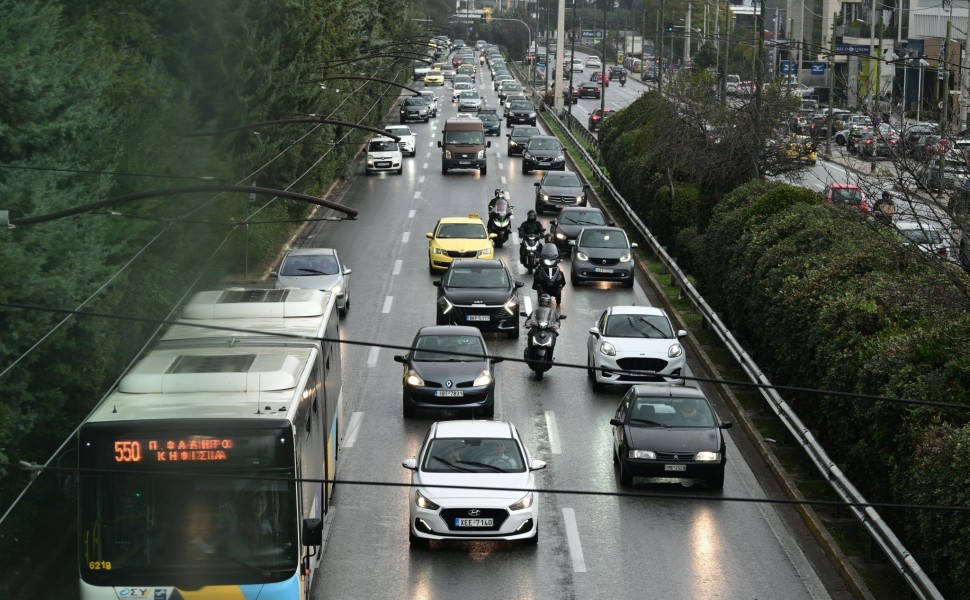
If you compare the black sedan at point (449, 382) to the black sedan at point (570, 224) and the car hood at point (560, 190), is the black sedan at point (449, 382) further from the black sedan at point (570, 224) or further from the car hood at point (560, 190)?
the car hood at point (560, 190)

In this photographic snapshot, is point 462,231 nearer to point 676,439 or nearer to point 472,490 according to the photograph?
point 676,439

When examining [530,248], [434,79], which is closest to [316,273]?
[530,248]

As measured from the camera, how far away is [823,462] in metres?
19.0

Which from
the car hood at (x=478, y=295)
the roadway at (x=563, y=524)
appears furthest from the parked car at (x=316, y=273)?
the car hood at (x=478, y=295)

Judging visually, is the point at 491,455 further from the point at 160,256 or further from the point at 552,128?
the point at 552,128

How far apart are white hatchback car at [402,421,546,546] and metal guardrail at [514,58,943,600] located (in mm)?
3468

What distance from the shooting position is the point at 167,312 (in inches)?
1008

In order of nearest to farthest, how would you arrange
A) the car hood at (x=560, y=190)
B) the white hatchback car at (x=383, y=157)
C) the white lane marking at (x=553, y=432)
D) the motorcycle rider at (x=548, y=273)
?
the white lane marking at (x=553, y=432) < the motorcycle rider at (x=548, y=273) < the car hood at (x=560, y=190) < the white hatchback car at (x=383, y=157)

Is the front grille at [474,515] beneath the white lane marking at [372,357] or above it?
above

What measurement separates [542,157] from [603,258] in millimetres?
23974

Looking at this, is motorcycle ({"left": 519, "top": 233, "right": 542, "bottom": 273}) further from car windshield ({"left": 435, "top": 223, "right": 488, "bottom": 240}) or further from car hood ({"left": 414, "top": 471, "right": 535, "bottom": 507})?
car hood ({"left": 414, "top": 471, "right": 535, "bottom": 507})

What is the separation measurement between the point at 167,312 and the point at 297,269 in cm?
776

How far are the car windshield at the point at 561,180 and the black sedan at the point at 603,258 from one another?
12248 mm

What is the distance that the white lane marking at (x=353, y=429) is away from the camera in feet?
75.9
